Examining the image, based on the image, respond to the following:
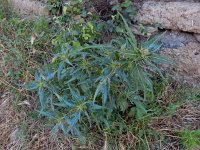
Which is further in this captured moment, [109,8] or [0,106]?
[109,8]

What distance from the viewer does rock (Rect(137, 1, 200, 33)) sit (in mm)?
2480

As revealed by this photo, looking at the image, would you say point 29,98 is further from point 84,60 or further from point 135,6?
point 135,6

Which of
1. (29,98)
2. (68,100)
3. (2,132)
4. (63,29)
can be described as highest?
(63,29)

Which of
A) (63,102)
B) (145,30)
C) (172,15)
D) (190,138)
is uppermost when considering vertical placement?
(172,15)

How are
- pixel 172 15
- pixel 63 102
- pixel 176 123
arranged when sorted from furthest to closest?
pixel 172 15 → pixel 176 123 → pixel 63 102

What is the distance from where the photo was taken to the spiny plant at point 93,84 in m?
1.88

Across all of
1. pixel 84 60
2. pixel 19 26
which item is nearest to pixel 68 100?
pixel 84 60

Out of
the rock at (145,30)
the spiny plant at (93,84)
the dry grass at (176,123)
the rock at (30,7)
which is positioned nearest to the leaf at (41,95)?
the spiny plant at (93,84)

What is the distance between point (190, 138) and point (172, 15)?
3.04 ft

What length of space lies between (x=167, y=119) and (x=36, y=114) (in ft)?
3.06

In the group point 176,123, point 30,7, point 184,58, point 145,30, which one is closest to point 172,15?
point 145,30

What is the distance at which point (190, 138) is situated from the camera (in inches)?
87.6

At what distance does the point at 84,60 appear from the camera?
2.07m

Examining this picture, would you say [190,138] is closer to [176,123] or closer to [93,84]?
[176,123]
